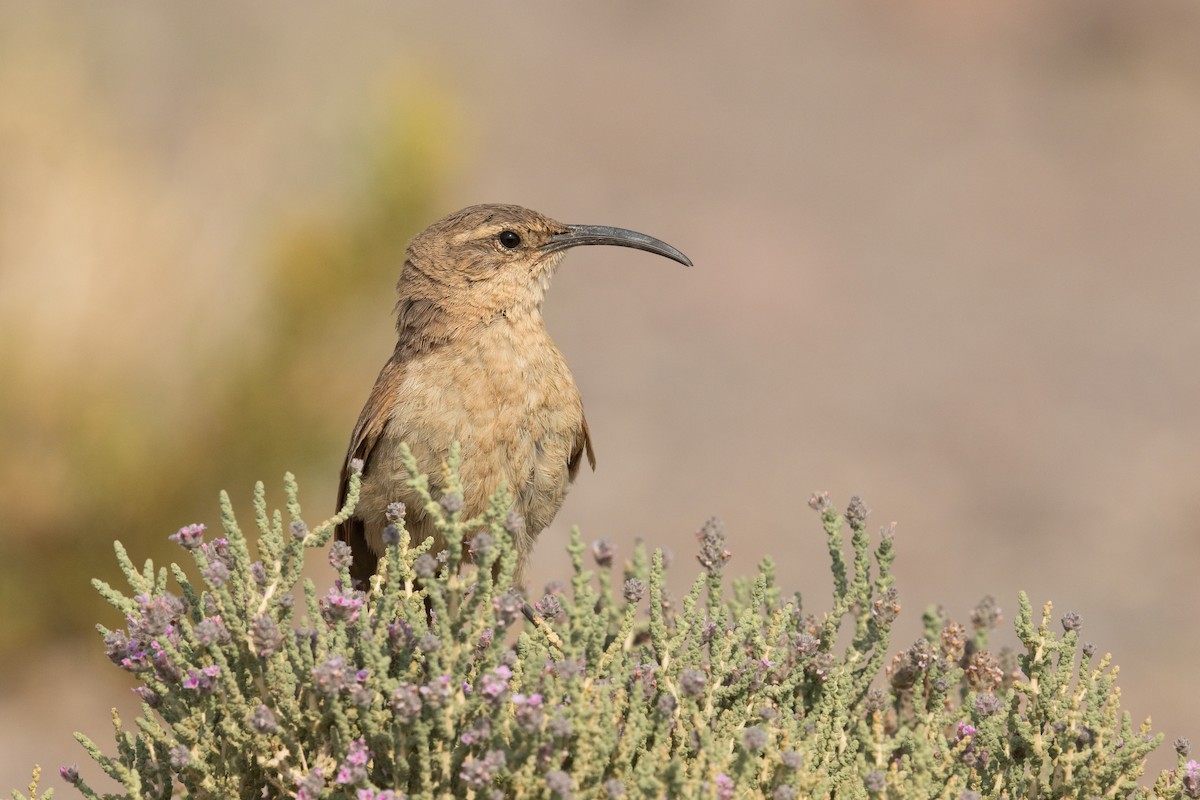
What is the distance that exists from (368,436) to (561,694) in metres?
2.16

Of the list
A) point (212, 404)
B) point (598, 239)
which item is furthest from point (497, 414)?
point (212, 404)

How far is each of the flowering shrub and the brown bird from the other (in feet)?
4.38

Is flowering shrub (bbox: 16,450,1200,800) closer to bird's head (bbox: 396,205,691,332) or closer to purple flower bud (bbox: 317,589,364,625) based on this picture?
purple flower bud (bbox: 317,589,364,625)

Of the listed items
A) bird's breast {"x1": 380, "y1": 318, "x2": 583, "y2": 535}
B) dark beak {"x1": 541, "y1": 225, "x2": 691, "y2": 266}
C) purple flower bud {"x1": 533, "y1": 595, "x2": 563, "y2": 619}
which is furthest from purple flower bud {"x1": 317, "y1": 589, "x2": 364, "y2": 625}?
dark beak {"x1": 541, "y1": 225, "x2": 691, "y2": 266}

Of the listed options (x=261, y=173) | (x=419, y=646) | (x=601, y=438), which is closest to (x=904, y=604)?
(x=601, y=438)

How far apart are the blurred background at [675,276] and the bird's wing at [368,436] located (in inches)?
74.9

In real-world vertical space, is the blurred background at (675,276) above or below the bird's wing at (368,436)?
above

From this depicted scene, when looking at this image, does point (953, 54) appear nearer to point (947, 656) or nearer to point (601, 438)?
point (601, 438)

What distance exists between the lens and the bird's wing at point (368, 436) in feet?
14.4

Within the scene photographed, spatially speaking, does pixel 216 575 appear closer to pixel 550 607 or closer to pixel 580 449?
pixel 550 607

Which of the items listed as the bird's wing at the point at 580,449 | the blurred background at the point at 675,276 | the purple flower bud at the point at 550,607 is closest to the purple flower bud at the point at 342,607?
the purple flower bud at the point at 550,607

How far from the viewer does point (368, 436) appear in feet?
14.5

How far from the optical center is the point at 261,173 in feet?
23.4

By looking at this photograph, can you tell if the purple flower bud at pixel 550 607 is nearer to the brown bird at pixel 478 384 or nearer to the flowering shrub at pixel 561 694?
the flowering shrub at pixel 561 694
